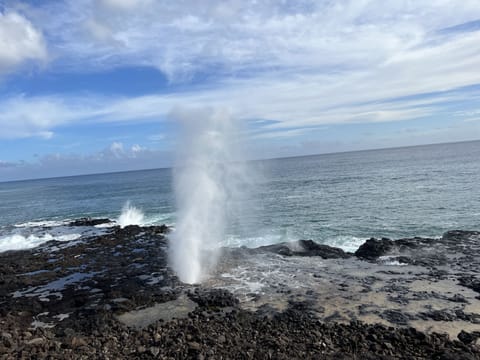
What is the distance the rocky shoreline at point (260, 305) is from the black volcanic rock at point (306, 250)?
18 cm

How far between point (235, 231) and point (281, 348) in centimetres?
2584

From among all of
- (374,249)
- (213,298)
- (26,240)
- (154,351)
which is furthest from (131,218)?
(154,351)

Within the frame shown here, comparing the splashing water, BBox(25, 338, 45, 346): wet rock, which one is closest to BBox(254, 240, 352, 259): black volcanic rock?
BBox(25, 338, 45, 346): wet rock

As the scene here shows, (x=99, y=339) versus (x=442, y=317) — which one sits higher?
(x=99, y=339)

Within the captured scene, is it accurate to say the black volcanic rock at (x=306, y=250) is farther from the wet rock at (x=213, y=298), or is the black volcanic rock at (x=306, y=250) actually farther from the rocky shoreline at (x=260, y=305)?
the wet rock at (x=213, y=298)

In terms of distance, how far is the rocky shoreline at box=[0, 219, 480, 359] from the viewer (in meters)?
12.9

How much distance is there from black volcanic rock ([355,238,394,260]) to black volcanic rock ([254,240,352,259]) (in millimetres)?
1015

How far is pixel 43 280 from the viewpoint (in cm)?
2362

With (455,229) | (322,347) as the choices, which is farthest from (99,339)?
(455,229)

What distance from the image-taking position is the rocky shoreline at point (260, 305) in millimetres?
12859

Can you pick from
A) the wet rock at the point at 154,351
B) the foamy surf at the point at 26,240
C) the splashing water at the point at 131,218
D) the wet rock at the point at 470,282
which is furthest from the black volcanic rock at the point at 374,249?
the splashing water at the point at 131,218

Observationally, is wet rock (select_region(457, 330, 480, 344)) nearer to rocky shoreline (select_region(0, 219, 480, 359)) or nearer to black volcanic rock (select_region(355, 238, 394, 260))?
rocky shoreline (select_region(0, 219, 480, 359))

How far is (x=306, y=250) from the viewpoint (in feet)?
89.9

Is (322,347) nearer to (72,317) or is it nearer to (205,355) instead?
(205,355)
